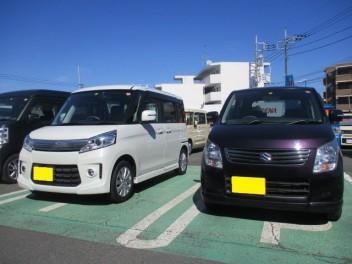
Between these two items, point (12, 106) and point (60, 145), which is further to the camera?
point (12, 106)

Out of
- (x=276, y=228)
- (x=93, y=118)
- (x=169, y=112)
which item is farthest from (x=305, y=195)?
(x=169, y=112)

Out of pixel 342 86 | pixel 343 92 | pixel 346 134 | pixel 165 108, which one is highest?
pixel 342 86

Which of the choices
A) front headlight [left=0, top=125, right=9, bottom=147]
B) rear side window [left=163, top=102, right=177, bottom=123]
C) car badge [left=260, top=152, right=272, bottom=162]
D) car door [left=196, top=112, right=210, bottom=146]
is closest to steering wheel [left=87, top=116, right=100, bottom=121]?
rear side window [left=163, top=102, right=177, bottom=123]

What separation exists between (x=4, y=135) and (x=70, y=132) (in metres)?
2.71

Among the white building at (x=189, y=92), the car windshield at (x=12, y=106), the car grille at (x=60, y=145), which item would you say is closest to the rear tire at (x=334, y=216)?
the car grille at (x=60, y=145)

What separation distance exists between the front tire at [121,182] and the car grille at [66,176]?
0.51m

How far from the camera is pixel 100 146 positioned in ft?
15.4

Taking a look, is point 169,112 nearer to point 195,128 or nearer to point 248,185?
point 248,185

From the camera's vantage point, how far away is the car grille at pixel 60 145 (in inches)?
183

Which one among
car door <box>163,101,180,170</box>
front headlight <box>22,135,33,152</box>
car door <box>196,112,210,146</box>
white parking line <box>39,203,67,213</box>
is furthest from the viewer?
car door <box>196,112,210,146</box>

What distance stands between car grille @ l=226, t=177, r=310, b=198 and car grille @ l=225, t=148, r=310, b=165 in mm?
211

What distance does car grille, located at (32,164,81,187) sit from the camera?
15.4 ft

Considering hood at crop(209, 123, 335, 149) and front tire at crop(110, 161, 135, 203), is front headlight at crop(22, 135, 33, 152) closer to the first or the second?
front tire at crop(110, 161, 135, 203)

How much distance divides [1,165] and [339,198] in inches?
244
